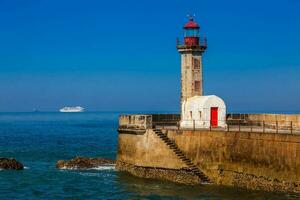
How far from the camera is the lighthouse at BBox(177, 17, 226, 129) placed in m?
35.0

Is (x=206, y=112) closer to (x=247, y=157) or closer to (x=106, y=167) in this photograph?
(x=247, y=157)

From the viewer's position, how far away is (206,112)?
3488cm

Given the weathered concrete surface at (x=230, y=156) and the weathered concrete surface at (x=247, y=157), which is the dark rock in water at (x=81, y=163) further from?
the weathered concrete surface at (x=247, y=157)

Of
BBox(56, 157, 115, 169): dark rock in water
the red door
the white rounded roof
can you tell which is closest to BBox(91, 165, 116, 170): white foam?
BBox(56, 157, 115, 169): dark rock in water

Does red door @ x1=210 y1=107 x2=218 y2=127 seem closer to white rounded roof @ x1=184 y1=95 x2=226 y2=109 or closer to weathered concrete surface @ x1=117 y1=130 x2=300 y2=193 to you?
white rounded roof @ x1=184 y1=95 x2=226 y2=109

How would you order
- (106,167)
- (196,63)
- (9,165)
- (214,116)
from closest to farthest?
(214,116) < (196,63) < (9,165) < (106,167)

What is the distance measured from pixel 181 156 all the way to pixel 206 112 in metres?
4.26

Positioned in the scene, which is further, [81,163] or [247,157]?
[81,163]

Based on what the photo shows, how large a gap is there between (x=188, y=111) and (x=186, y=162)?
5.48m

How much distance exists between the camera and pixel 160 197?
92.0 ft

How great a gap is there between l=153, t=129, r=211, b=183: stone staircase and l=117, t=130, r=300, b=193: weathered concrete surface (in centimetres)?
20

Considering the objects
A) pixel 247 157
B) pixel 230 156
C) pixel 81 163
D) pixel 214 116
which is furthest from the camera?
pixel 81 163

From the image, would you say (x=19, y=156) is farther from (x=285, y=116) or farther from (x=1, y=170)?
(x=285, y=116)

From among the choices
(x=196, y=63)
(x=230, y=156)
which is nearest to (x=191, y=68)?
(x=196, y=63)
